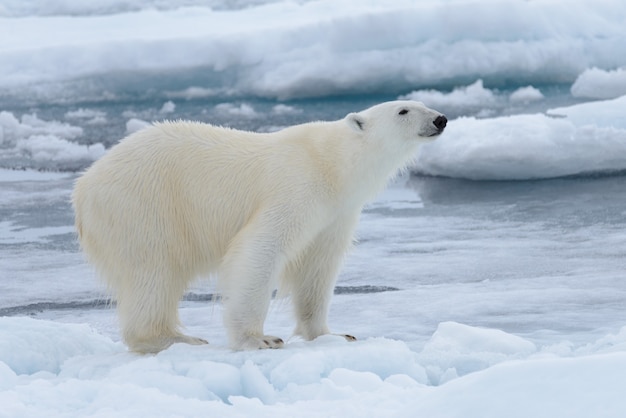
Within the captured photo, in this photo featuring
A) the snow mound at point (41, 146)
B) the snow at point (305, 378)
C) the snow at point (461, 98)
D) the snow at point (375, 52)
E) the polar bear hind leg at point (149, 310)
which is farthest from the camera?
the snow at point (375, 52)

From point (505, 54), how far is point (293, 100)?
223 centimetres

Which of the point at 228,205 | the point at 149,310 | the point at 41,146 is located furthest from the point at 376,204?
the point at 149,310

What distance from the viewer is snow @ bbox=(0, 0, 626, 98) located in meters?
10.5

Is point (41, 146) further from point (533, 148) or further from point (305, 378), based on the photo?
point (305, 378)

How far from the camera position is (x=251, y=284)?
3.52 m

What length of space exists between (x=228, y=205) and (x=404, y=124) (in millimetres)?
702

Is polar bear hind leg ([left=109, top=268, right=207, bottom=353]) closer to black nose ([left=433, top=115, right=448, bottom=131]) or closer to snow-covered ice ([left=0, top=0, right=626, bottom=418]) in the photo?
snow-covered ice ([left=0, top=0, right=626, bottom=418])

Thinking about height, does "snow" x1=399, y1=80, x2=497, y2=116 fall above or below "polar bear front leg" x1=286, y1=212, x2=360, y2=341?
above

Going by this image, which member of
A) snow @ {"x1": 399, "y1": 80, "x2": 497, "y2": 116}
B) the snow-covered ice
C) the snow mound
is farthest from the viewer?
snow @ {"x1": 399, "y1": 80, "x2": 497, "y2": 116}

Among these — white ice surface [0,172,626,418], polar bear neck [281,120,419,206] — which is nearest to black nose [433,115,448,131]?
polar bear neck [281,120,419,206]

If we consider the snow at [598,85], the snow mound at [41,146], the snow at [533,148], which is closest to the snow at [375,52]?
the snow at [598,85]

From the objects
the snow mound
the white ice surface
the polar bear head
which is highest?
the polar bear head

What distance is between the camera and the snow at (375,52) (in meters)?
10.5

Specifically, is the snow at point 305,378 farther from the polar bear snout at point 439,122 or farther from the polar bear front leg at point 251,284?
the polar bear snout at point 439,122
